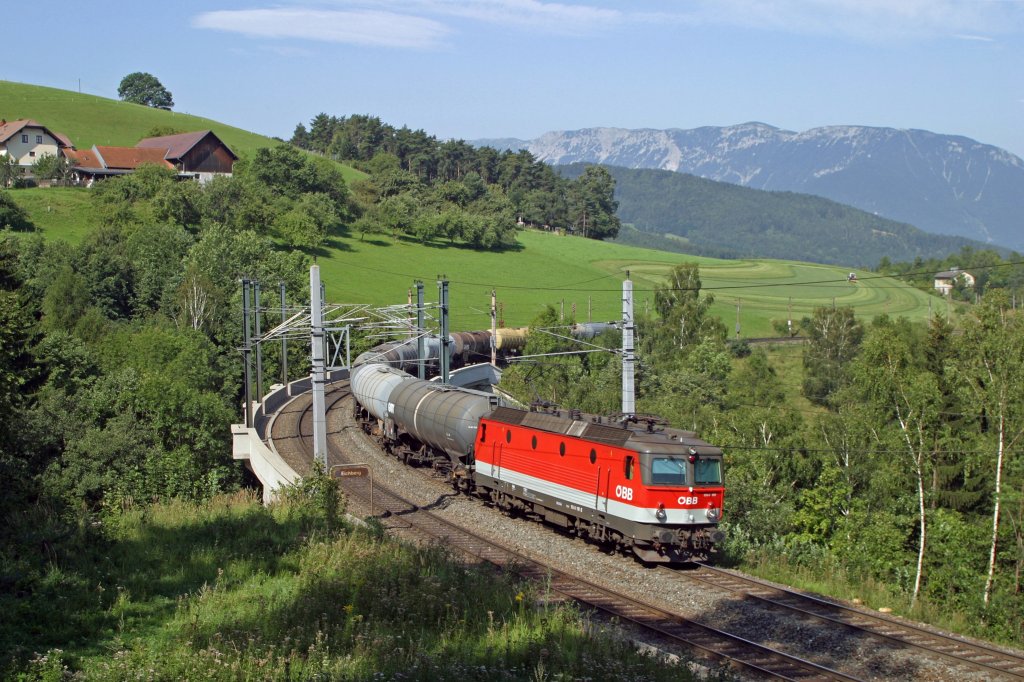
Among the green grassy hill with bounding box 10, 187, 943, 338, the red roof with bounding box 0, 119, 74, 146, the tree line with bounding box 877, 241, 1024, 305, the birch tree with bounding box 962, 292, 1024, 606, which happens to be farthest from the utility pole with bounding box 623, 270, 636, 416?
the red roof with bounding box 0, 119, 74, 146

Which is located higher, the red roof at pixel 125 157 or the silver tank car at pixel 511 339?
the red roof at pixel 125 157

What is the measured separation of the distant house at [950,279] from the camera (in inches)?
6201

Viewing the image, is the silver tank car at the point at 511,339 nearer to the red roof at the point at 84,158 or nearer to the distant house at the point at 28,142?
the red roof at the point at 84,158

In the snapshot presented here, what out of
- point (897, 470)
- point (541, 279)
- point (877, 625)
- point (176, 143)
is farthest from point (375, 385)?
point (176, 143)

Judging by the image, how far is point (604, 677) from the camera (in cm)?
1216

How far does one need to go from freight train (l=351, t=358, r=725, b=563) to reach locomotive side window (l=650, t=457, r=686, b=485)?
0.02 m

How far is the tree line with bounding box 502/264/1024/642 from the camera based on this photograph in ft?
100.0

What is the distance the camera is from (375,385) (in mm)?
41531

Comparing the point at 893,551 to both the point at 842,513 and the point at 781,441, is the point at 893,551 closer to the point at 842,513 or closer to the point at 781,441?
the point at 842,513

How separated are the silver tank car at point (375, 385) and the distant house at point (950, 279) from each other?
13568cm

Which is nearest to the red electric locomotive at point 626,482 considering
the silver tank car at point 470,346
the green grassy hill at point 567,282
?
the silver tank car at point 470,346

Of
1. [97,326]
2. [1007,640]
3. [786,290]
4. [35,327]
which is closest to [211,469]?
[35,327]

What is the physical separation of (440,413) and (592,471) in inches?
399

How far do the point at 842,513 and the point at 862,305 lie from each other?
94673mm
